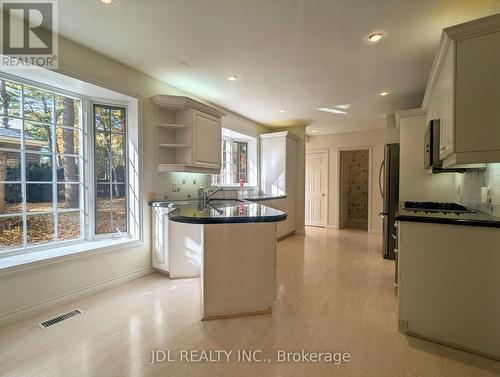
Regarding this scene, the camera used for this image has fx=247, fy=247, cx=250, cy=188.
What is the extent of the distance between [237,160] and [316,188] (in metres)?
2.66

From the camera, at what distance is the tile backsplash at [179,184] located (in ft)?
11.2

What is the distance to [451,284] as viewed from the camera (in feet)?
5.87

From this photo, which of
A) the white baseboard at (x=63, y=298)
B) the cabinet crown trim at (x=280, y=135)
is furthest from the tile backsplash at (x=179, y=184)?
the cabinet crown trim at (x=280, y=135)

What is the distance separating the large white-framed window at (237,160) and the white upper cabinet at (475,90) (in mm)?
3547

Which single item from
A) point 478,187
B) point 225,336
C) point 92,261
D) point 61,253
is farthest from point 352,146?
point 61,253

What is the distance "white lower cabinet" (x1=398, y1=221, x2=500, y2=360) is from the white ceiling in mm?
1675

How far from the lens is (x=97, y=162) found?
2.97 metres

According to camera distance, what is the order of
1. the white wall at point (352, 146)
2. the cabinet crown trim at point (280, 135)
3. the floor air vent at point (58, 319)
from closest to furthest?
the floor air vent at point (58, 319) < the cabinet crown trim at point (280, 135) < the white wall at point (352, 146)

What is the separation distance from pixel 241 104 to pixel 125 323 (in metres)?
3.54

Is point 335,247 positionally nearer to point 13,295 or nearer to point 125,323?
point 125,323

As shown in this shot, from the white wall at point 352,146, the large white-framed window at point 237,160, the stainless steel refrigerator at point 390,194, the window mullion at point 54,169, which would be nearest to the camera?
the window mullion at point 54,169

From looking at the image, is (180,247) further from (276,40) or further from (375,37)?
(375,37)

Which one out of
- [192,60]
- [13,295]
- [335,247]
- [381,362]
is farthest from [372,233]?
[13,295]

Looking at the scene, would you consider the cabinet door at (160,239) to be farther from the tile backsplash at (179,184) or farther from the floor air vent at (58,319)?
the floor air vent at (58,319)
